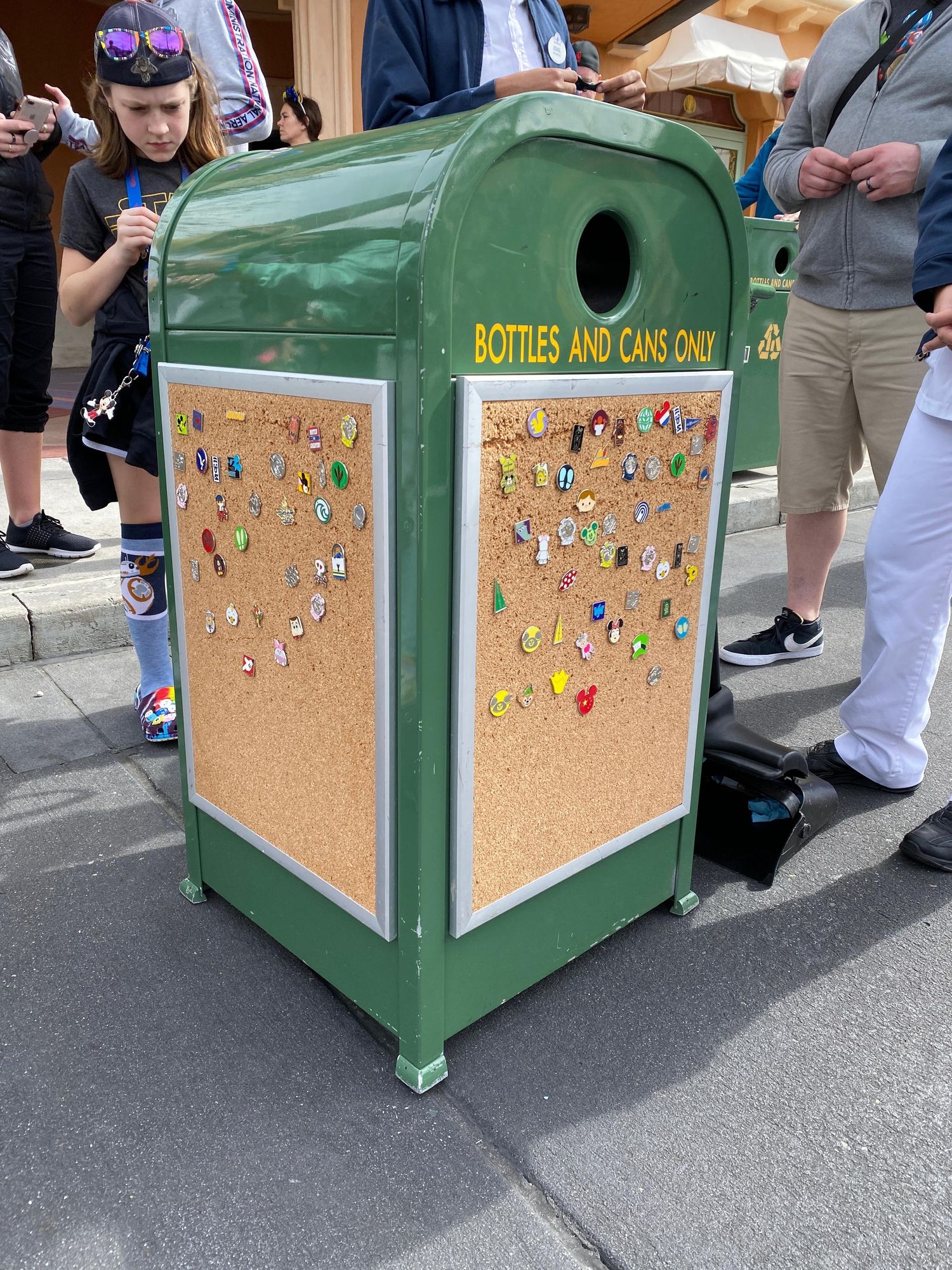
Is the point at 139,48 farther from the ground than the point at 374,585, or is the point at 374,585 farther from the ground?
the point at 139,48

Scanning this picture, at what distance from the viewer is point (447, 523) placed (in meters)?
1.30

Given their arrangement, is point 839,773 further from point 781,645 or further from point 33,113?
point 33,113

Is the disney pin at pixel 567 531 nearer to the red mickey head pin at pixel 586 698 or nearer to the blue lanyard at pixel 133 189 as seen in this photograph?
the red mickey head pin at pixel 586 698

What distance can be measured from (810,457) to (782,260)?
2695 mm

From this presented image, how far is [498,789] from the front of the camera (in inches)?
58.6

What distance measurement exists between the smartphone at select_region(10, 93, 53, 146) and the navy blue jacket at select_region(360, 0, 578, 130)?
149 cm

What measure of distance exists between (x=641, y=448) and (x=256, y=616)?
2.36 ft

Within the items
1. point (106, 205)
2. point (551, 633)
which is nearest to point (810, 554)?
point (551, 633)

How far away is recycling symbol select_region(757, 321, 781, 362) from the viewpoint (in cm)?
511

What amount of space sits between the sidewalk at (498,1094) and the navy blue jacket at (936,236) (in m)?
1.26

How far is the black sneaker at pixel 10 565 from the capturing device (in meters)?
3.42

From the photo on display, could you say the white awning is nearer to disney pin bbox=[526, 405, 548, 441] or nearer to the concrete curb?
the concrete curb

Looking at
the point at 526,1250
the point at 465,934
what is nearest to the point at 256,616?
the point at 465,934

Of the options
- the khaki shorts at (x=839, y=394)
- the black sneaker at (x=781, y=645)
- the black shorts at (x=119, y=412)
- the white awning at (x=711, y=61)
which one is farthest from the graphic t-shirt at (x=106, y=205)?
the white awning at (x=711, y=61)
